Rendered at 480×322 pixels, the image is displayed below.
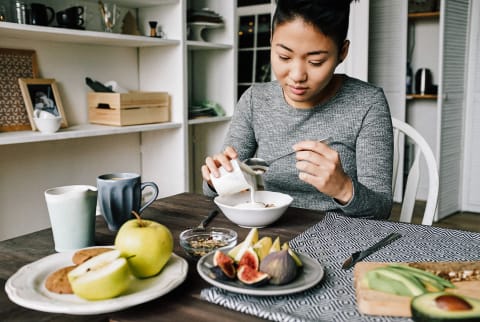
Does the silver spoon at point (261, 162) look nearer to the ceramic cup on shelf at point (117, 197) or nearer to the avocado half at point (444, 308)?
the ceramic cup on shelf at point (117, 197)

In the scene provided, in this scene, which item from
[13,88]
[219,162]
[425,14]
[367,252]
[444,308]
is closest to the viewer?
[444,308]

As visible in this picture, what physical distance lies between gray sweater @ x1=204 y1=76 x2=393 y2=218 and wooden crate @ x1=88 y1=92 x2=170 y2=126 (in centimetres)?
96

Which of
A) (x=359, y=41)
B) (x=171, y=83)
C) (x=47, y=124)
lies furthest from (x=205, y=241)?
(x=359, y=41)

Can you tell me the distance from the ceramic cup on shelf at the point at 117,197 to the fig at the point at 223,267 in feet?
1.23

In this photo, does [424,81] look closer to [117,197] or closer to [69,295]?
[117,197]

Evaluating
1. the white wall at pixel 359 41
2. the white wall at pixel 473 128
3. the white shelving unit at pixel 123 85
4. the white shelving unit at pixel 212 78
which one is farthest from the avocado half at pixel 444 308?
the white wall at pixel 473 128

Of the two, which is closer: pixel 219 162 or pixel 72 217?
pixel 72 217

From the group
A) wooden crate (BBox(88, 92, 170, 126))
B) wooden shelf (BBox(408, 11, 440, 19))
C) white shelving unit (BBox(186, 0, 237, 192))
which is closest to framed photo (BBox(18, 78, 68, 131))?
wooden crate (BBox(88, 92, 170, 126))

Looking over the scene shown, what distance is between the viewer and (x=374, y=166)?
55.1 inches

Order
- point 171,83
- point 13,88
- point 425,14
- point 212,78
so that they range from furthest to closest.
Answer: point 425,14, point 212,78, point 171,83, point 13,88

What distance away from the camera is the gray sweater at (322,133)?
1427 mm

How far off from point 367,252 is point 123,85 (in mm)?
2205

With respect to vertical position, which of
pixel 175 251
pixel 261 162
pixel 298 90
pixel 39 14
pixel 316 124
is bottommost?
pixel 175 251

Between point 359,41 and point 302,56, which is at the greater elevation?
point 359,41
